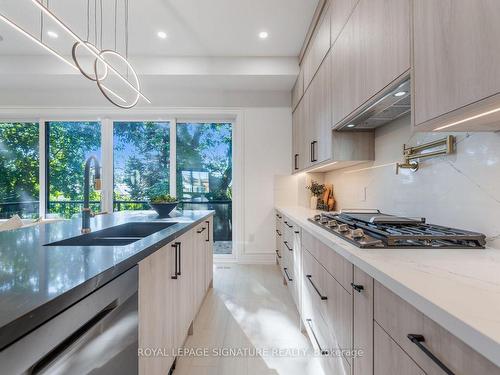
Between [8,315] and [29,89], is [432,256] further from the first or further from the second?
[29,89]

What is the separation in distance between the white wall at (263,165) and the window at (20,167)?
3.34m

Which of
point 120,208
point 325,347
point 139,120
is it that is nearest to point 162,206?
point 325,347

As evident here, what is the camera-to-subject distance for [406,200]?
167 cm

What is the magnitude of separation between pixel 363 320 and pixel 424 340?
33 cm

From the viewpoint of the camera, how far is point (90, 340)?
0.67 m

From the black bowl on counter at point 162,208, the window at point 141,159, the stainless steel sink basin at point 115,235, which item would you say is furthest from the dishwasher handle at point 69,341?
the window at point 141,159

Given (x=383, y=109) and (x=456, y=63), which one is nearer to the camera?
(x=456, y=63)

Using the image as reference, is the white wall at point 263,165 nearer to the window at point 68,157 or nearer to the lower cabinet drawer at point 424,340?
the window at point 68,157

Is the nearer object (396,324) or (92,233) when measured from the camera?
(396,324)

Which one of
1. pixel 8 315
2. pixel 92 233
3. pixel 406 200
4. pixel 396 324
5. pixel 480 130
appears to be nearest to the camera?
pixel 8 315

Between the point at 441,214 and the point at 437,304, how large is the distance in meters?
1.02

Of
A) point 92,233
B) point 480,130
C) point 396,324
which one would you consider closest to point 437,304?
point 396,324

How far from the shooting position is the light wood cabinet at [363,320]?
2.91 feet

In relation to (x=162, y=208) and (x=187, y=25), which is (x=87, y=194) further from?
(x=187, y=25)
